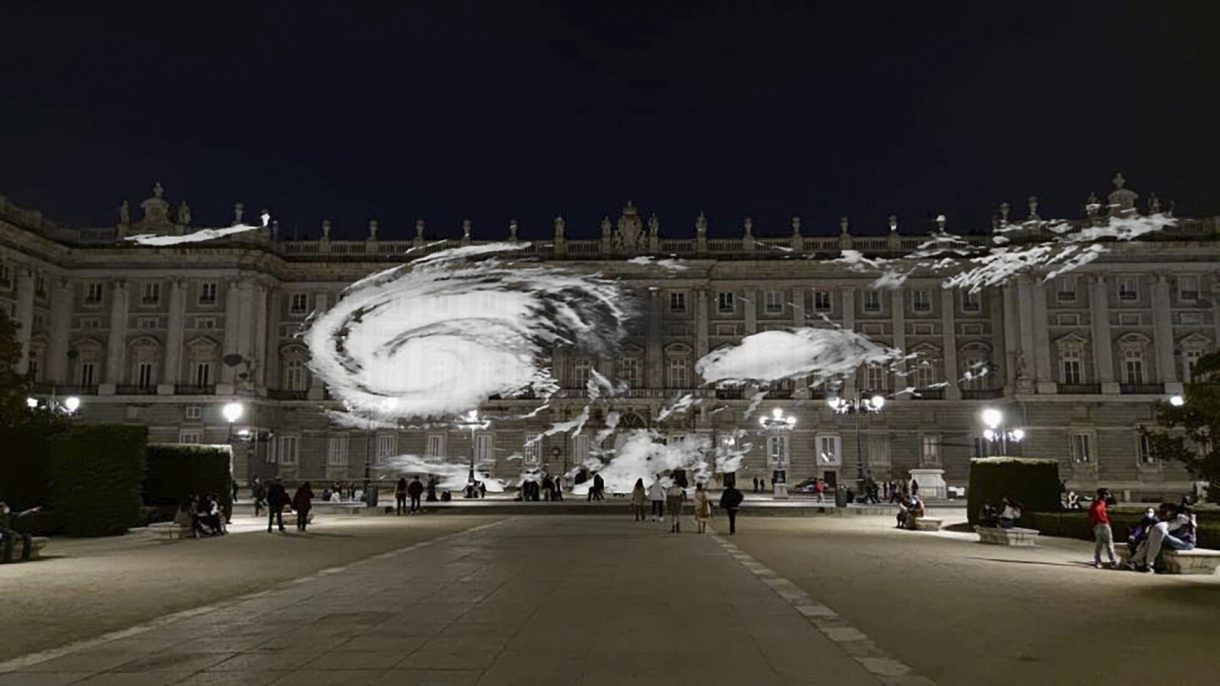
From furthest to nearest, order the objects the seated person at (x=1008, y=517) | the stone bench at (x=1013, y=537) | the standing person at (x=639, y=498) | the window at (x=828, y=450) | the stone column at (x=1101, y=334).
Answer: the window at (x=828, y=450) < the stone column at (x=1101, y=334) < the standing person at (x=639, y=498) < the seated person at (x=1008, y=517) < the stone bench at (x=1013, y=537)

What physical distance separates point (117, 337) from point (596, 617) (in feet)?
207

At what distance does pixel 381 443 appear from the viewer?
216 ft

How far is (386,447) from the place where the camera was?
65.7m

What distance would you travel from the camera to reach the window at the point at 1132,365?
205 ft

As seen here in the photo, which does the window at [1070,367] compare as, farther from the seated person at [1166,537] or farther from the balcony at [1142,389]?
the seated person at [1166,537]

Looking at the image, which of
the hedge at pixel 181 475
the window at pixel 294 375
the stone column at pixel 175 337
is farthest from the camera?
the window at pixel 294 375

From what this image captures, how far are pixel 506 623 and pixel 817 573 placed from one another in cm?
751

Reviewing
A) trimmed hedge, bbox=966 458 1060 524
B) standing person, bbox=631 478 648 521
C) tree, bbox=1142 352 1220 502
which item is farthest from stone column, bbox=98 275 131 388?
tree, bbox=1142 352 1220 502

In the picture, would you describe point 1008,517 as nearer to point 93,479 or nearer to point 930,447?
point 93,479

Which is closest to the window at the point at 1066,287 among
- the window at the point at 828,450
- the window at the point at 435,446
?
the window at the point at 828,450

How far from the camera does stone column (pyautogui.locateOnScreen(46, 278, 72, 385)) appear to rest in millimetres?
63559

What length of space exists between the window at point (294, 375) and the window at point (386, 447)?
7.01 meters

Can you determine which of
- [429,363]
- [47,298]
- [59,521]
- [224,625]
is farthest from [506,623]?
[47,298]

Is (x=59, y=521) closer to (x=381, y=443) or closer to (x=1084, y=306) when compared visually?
(x=381, y=443)
